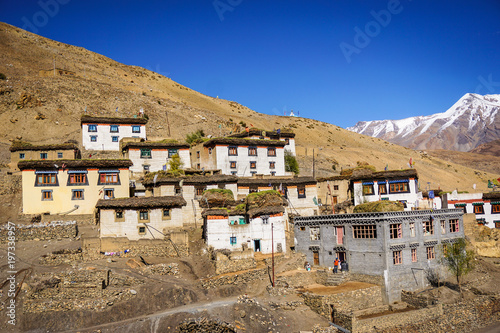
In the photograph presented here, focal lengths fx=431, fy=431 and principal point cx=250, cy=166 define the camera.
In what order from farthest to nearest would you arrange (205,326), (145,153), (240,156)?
1. (240,156)
2. (145,153)
3. (205,326)

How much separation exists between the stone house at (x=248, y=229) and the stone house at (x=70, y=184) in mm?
12332

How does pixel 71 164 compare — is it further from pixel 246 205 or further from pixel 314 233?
pixel 314 233

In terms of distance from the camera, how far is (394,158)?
120m

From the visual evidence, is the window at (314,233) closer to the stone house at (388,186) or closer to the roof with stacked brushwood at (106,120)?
A: the stone house at (388,186)

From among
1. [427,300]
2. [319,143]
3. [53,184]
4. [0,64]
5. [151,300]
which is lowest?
[427,300]

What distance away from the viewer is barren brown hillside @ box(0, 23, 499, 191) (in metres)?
83.0

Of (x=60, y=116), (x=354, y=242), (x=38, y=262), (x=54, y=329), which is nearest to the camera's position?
(x=54, y=329)

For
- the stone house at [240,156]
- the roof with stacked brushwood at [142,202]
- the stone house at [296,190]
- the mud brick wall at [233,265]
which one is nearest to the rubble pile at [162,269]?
the mud brick wall at [233,265]

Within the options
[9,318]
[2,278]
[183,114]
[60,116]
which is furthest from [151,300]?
[183,114]

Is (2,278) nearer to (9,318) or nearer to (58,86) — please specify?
(9,318)

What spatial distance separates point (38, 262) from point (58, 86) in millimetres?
72190

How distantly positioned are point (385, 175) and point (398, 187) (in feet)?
7.19

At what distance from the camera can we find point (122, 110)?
315 feet

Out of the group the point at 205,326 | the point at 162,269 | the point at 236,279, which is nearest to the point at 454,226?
the point at 236,279
